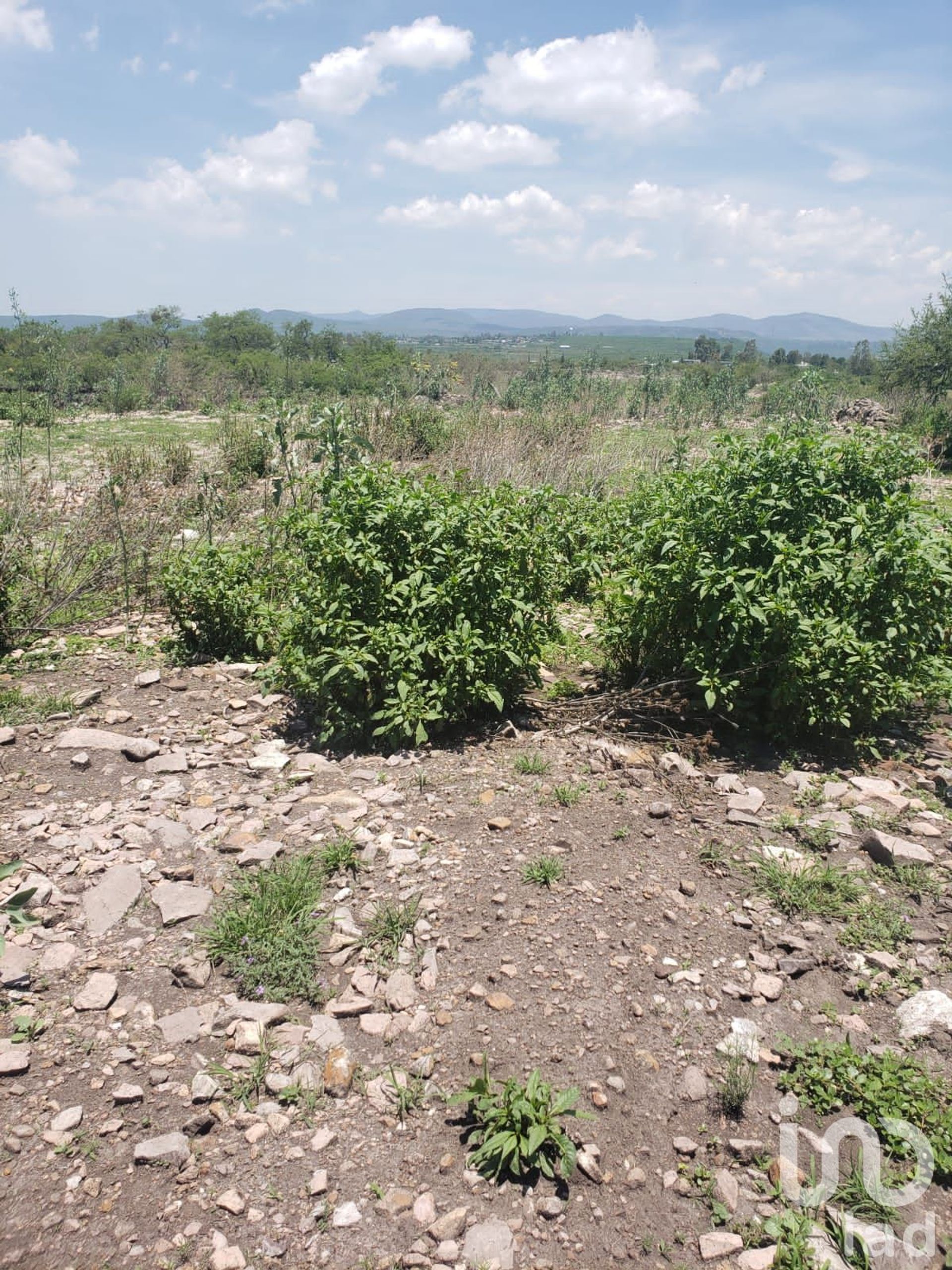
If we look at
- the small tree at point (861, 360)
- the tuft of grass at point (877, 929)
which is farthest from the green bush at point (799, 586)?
the small tree at point (861, 360)

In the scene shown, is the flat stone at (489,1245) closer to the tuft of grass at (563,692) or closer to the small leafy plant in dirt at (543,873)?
the small leafy plant in dirt at (543,873)

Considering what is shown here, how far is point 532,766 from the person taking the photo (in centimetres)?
372

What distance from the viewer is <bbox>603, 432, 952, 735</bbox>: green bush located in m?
3.66

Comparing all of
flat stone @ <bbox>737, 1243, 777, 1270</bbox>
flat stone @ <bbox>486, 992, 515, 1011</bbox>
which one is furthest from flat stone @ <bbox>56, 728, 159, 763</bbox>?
flat stone @ <bbox>737, 1243, 777, 1270</bbox>

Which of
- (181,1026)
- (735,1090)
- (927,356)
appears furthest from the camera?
(927,356)

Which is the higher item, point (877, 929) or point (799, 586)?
point (799, 586)

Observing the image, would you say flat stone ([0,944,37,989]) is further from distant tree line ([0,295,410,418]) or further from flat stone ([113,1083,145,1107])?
distant tree line ([0,295,410,418])

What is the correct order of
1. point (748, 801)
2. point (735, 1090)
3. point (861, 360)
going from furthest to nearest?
point (861, 360) → point (748, 801) → point (735, 1090)

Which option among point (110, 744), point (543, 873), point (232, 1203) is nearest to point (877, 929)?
point (543, 873)

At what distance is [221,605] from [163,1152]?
133 inches

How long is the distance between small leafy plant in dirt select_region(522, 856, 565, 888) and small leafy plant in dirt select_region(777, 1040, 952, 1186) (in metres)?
0.95

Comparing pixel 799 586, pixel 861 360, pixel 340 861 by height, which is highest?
pixel 861 360

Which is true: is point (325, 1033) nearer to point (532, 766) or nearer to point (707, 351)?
point (532, 766)

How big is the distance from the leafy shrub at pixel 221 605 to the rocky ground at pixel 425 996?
114 cm
